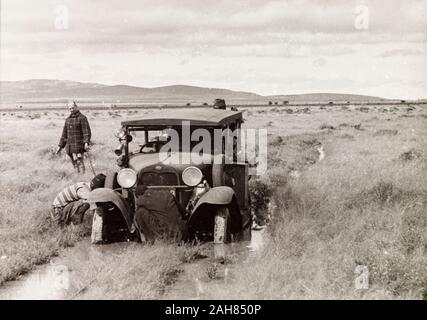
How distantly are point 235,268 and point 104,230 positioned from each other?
2351mm

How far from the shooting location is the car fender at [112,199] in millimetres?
7805

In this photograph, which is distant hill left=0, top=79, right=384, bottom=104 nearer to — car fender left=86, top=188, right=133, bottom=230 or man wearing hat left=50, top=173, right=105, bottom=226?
man wearing hat left=50, top=173, right=105, bottom=226

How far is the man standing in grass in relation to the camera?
12453 mm

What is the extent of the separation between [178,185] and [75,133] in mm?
5556

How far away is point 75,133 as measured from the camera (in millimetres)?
12617

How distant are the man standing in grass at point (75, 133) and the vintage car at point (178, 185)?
404cm

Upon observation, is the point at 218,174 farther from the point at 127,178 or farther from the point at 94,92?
the point at 94,92

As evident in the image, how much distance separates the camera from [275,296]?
5.46m

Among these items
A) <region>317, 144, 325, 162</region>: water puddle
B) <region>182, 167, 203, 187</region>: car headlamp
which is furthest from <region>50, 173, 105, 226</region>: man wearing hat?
<region>317, 144, 325, 162</region>: water puddle

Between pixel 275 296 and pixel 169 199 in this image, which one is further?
pixel 169 199

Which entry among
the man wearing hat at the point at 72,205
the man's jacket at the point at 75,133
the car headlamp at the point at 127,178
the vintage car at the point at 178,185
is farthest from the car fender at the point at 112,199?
the man's jacket at the point at 75,133

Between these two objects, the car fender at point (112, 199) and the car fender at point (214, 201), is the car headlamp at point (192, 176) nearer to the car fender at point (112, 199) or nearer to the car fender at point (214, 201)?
the car fender at point (214, 201)

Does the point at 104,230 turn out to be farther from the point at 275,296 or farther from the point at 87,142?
the point at 87,142
